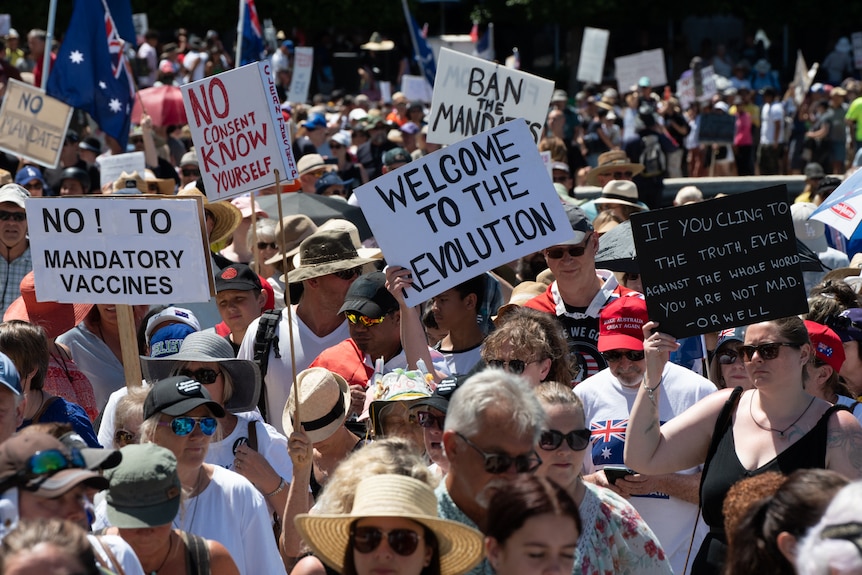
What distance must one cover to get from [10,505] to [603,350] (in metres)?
2.64

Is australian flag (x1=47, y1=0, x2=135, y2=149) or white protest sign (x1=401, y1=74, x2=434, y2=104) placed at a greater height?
australian flag (x1=47, y1=0, x2=135, y2=149)

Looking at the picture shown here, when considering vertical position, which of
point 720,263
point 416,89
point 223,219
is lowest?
point 416,89

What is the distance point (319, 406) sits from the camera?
561cm

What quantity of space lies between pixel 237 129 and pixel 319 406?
278cm

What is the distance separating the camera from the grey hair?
3.77 metres

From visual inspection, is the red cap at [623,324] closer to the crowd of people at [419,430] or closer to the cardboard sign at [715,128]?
the crowd of people at [419,430]

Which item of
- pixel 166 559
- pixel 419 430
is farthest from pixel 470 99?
pixel 166 559

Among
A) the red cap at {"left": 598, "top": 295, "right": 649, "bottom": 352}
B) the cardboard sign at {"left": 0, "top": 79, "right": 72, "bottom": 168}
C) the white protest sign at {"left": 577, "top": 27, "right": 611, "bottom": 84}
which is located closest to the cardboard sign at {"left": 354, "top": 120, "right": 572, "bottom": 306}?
the red cap at {"left": 598, "top": 295, "right": 649, "bottom": 352}

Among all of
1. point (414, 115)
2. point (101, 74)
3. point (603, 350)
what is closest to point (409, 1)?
point (414, 115)

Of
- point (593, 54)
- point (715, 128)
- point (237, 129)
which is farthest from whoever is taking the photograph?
point (593, 54)

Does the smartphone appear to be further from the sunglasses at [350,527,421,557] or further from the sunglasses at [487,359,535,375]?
the sunglasses at [350,527,421,557]

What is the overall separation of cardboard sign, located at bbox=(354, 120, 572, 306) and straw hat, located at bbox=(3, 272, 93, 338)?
1.83 meters

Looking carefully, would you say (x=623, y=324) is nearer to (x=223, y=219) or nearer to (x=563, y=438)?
(x=563, y=438)

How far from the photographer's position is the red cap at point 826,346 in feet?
17.9
